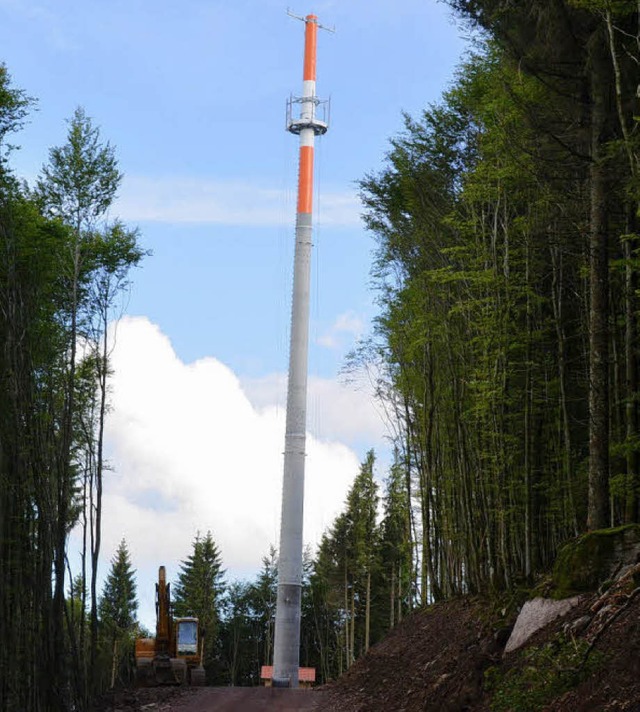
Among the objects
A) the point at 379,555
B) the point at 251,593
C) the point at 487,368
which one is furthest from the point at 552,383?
the point at 251,593

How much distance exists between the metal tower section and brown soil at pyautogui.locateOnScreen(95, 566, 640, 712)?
408 cm

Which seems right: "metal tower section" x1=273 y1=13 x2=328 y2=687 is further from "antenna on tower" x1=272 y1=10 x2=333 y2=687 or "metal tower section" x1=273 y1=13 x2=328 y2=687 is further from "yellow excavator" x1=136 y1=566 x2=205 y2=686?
"yellow excavator" x1=136 y1=566 x2=205 y2=686

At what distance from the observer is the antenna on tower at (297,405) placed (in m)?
24.7

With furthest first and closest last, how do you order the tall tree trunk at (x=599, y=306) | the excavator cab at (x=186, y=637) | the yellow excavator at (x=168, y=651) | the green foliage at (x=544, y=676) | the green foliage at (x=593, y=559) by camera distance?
the excavator cab at (x=186, y=637), the yellow excavator at (x=168, y=651), the tall tree trunk at (x=599, y=306), the green foliage at (x=593, y=559), the green foliage at (x=544, y=676)

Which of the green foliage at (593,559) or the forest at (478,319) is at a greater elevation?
the forest at (478,319)

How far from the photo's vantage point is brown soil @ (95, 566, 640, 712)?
664 cm

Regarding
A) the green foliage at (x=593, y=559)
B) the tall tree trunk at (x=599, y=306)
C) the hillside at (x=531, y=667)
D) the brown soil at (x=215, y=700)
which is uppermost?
the tall tree trunk at (x=599, y=306)

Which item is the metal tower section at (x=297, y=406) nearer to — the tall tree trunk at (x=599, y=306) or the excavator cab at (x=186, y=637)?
the excavator cab at (x=186, y=637)

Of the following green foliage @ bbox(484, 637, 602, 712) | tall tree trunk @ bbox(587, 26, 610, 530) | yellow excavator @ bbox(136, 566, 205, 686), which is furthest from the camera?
yellow excavator @ bbox(136, 566, 205, 686)

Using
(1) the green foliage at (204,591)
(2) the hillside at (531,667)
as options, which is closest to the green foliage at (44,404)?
(2) the hillside at (531,667)

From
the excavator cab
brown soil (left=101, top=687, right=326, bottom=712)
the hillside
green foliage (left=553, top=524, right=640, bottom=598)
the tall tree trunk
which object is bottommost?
brown soil (left=101, top=687, right=326, bottom=712)

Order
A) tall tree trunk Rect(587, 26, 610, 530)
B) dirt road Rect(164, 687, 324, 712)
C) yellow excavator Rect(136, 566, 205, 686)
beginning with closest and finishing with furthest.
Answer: tall tree trunk Rect(587, 26, 610, 530) → dirt road Rect(164, 687, 324, 712) → yellow excavator Rect(136, 566, 205, 686)

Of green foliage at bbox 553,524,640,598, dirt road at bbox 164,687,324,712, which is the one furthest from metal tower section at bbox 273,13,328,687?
green foliage at bbox 553,524,640,598

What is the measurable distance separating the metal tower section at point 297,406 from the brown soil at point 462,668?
408 cm
